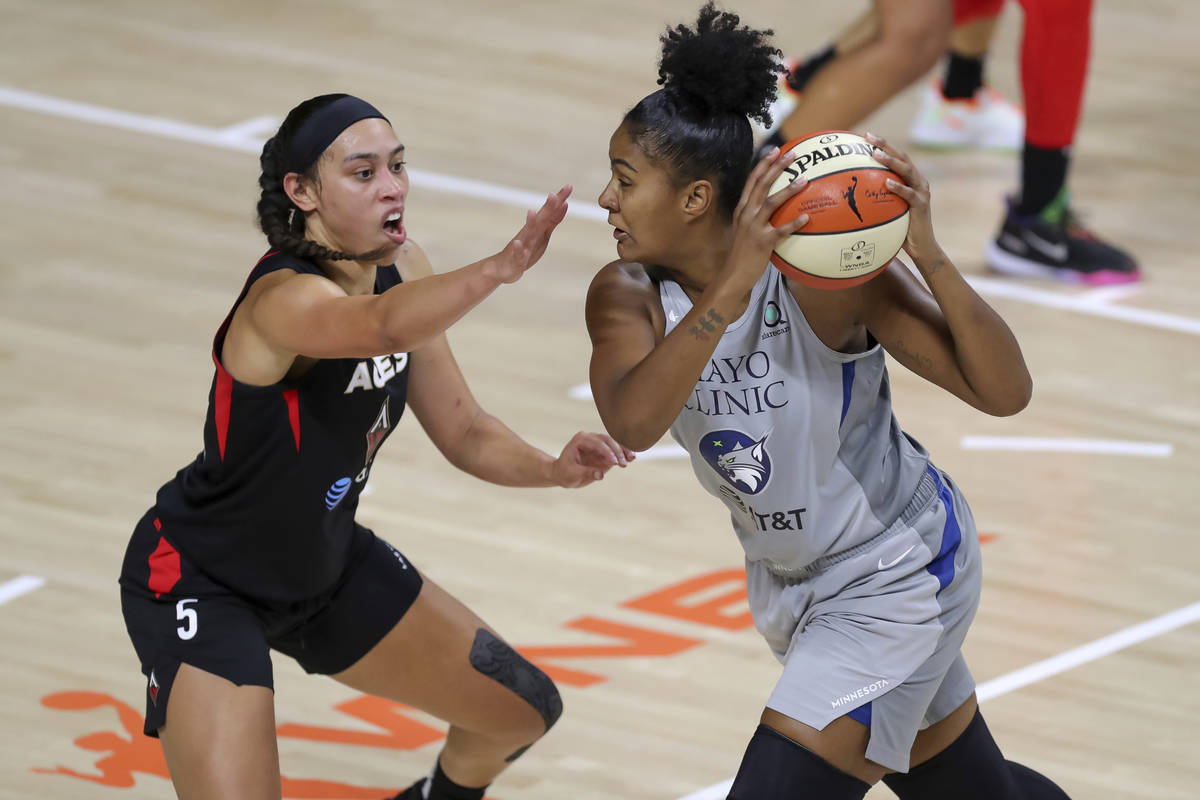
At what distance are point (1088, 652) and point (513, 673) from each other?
78.7 inches

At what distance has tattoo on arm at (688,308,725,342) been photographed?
10.5ft

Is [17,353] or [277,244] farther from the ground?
[277,244]

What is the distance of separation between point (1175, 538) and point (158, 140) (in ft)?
17.1

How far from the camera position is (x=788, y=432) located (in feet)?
11.4

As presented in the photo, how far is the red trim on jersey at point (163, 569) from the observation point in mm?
3846

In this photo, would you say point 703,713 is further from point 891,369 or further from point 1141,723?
point 891,369

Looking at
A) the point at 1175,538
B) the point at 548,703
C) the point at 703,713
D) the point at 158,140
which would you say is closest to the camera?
the point at 548,703

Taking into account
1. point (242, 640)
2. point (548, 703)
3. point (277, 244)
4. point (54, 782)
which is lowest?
point (54, 782)

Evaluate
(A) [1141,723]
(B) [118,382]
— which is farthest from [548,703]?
(B) [118,382]

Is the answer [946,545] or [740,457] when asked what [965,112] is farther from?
[740,457]

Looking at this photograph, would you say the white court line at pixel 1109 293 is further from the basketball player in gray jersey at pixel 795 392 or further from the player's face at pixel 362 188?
the player's face at pixel 362 188

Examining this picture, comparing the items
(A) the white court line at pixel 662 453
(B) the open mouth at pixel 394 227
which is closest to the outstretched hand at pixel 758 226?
(B) the open mouth at pixel 394 227

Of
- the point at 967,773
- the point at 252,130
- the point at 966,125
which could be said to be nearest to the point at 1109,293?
the point at 966,125

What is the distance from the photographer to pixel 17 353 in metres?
7.05
